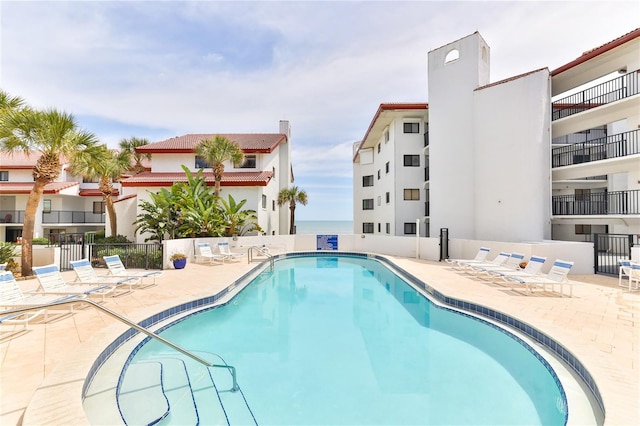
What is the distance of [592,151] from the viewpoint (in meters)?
18.9

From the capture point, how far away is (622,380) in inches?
179

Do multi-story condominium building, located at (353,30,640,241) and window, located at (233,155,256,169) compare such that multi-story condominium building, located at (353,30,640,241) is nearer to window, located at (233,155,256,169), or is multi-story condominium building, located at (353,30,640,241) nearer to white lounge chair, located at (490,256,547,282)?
white lounge chair, located at (490,256,547,282)

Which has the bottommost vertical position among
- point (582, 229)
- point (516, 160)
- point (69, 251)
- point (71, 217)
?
point (69, 251)

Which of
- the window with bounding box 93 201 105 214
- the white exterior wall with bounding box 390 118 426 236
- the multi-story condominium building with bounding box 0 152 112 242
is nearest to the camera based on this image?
the white exterior wall with bounding box 390 118 426 236

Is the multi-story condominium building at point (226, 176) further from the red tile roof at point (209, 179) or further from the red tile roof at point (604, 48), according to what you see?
the red tile roof at point (604, 48)

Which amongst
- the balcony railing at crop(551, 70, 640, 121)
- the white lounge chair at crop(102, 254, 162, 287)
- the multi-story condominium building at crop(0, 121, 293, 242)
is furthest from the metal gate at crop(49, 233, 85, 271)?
the balcony railing at crop(551, 70, 640, 121)

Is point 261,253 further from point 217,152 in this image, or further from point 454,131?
point 454,131

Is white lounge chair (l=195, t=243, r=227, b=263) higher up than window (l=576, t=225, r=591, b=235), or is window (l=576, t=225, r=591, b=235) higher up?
window (l=576, t=225, r=591, b=235)

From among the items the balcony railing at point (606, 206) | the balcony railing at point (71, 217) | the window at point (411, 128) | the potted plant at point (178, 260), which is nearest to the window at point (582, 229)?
the balcony railing at point (606, 206)

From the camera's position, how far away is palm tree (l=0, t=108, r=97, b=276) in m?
10.9

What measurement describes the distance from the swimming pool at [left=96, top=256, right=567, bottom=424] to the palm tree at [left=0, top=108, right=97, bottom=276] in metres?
8.41

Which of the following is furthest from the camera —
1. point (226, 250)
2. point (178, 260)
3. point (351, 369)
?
point (226, 250)

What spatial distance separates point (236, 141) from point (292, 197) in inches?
303

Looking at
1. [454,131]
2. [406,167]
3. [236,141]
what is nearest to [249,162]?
[236,141]
